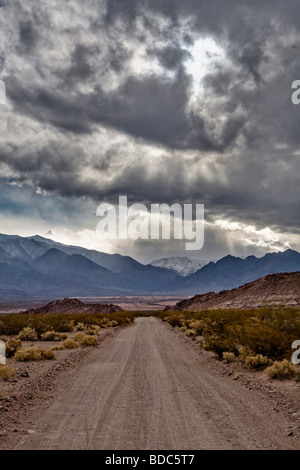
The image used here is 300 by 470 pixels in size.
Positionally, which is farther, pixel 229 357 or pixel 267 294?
pixel 267 294

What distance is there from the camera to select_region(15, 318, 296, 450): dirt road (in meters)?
7.26

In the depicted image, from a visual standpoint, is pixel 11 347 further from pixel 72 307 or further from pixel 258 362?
pixel 72 307

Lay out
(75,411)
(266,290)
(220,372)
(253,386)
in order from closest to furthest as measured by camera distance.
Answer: (75,411)
(253,386)
(220,372)
(266,290)

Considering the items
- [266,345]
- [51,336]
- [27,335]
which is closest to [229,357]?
[266,345]

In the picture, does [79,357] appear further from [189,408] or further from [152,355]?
[189,408]

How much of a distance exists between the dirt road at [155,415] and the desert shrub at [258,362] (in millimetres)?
1379

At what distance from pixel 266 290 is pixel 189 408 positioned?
77046mm

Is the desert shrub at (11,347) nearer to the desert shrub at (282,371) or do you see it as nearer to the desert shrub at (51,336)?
A: the desert shrub at (51,336)

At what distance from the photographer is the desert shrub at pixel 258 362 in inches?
582

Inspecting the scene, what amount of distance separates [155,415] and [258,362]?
7268 millimetres

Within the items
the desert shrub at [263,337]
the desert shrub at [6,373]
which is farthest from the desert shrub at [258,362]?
the desert shrub at [6,373]

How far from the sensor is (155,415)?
9.05 meters
